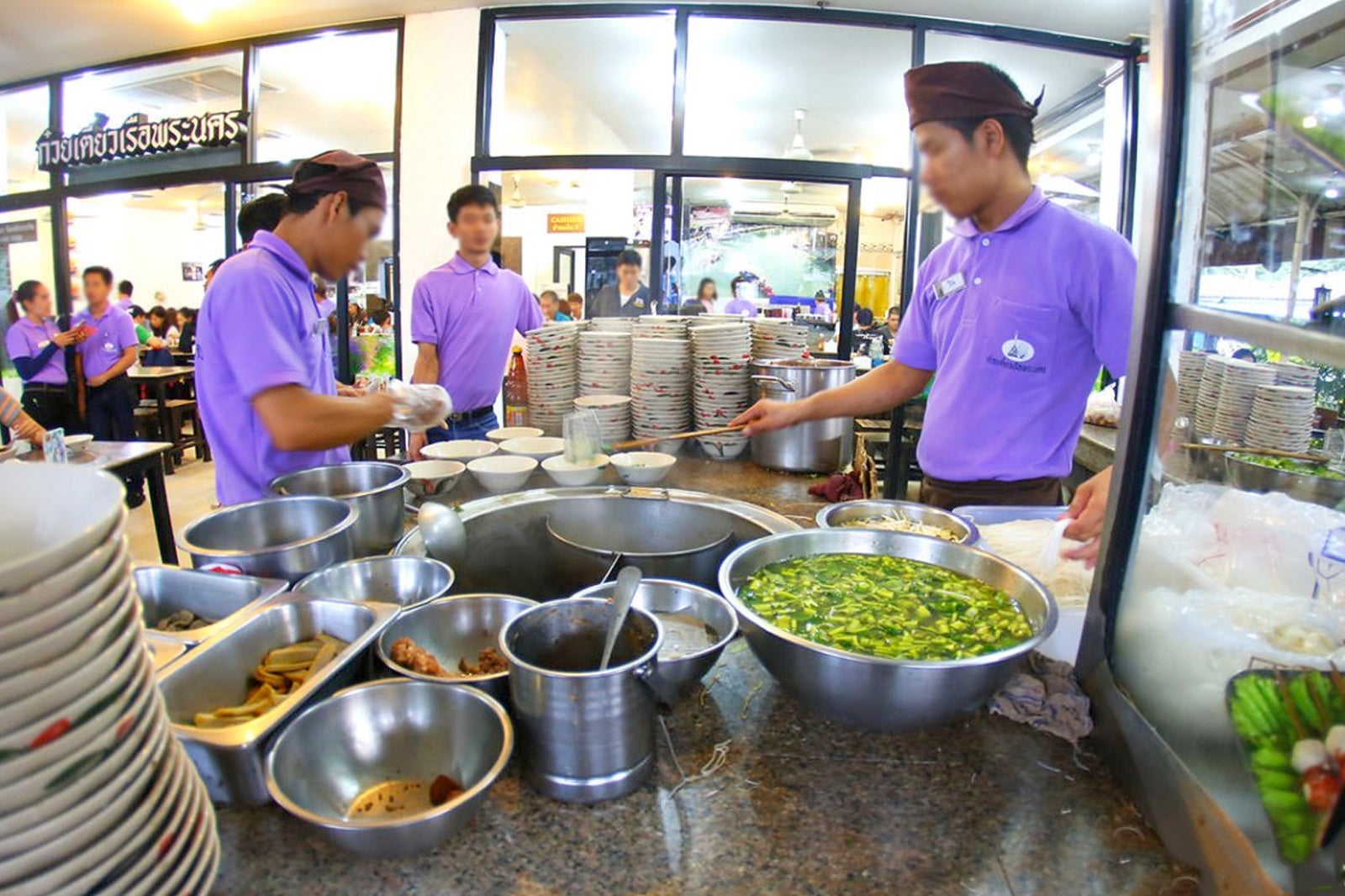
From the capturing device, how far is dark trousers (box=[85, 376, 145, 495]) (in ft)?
21.5

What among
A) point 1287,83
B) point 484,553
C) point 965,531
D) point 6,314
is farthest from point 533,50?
point 1287,83

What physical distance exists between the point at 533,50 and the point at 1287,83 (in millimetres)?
7150

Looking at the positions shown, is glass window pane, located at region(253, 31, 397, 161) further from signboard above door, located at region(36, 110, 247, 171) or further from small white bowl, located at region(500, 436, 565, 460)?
small white bowl, located at region(500, 436, 565, 460)

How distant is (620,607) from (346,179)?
1513 millimetres

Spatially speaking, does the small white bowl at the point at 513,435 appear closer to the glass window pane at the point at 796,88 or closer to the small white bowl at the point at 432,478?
the small white bowl at the point at 432,478

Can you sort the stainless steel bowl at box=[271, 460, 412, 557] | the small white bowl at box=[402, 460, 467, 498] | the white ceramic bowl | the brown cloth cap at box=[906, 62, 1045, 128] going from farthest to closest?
the small white bowl at box=[402, 460, 467, 498] < the brown cloth cap at box=[906, 62, 1045, 128] < the stainless steel bowl at box=[271, 460, 412, 557] < the white ceramic bowl

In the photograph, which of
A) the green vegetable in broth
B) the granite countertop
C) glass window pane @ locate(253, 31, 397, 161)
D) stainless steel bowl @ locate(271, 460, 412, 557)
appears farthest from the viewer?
glass window pane @ locate(253, 31, 397, 161)

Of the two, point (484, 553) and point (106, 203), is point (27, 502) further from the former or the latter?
point (106, 203)

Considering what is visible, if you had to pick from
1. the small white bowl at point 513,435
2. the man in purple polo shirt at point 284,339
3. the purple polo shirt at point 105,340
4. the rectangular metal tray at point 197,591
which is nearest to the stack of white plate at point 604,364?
the small white bowl at point 513,435

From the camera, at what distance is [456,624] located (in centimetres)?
148

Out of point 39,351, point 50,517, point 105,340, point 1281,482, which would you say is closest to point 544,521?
point 50,517

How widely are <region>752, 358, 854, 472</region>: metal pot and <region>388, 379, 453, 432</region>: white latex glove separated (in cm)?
135

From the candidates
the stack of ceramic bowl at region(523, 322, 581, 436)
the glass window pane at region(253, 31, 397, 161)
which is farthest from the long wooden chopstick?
the glass window pane at region(253, 31, 397, 161)

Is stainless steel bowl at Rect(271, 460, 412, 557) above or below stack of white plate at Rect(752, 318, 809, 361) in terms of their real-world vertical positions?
below
